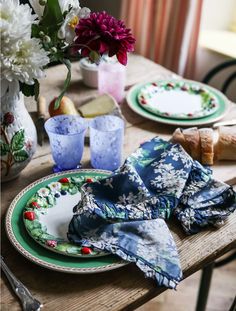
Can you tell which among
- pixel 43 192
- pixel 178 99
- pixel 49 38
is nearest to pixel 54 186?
pixel 43 192

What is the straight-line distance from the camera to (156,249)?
832 mm

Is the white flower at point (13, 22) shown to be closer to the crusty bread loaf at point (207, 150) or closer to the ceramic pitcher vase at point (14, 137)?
the ceramic pitcher vase at point (14, 137)

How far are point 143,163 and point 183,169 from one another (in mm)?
104

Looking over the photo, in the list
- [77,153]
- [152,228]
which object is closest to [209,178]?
[152,228]

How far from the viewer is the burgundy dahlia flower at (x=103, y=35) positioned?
0.85 m

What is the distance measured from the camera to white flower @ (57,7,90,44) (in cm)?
87

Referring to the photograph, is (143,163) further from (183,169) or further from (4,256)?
(4,256)

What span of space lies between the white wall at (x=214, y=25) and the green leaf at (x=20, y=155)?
58.1 inches

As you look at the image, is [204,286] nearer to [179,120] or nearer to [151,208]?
[179,120]

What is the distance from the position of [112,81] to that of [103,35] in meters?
0.58

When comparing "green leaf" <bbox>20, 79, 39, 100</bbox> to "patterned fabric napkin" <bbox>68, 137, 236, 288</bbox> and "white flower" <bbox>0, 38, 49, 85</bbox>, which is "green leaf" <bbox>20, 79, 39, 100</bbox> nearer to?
"white flower" <bbox>0, 38, 49, 85</bbox>

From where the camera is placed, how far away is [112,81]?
1.44m

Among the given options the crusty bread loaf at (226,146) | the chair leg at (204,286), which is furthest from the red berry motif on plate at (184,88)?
the chair leg at (204,286)

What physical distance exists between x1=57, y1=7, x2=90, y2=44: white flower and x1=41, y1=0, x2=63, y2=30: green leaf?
18mm
